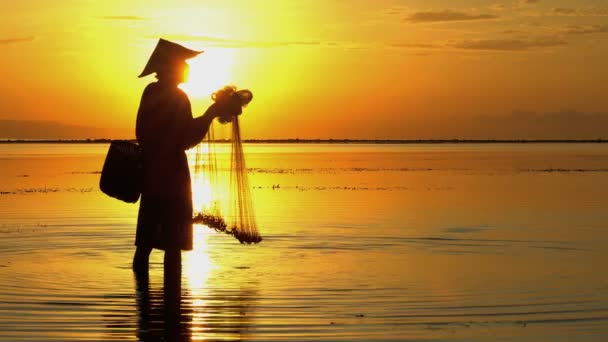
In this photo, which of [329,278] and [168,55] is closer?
[168,55]

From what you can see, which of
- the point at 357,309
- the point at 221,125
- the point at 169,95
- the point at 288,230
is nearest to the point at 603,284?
the point at 357,309

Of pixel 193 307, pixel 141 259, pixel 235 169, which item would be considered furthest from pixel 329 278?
pixel 193 307

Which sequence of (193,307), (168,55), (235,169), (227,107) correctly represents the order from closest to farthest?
(227,107), (168,55), (193,307), (235,169)

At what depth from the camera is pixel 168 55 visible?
9422 millimetres

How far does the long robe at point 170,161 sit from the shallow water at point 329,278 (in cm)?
66

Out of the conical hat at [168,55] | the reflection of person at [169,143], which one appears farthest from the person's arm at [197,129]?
the conical hat at [168,55]

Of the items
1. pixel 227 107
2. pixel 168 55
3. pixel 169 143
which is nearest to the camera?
pixel 169 143

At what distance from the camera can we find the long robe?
8953 millimetres

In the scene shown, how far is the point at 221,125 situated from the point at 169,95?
3.46 feet

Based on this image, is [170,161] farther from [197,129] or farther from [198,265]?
[198,265]

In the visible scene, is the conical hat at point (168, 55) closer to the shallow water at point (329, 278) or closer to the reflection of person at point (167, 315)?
the reflection of person at point (167, 315)

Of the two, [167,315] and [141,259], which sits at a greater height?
[141,259]

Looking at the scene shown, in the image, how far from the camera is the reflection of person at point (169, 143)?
29.5 ft

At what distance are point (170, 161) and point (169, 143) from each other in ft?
0.53
